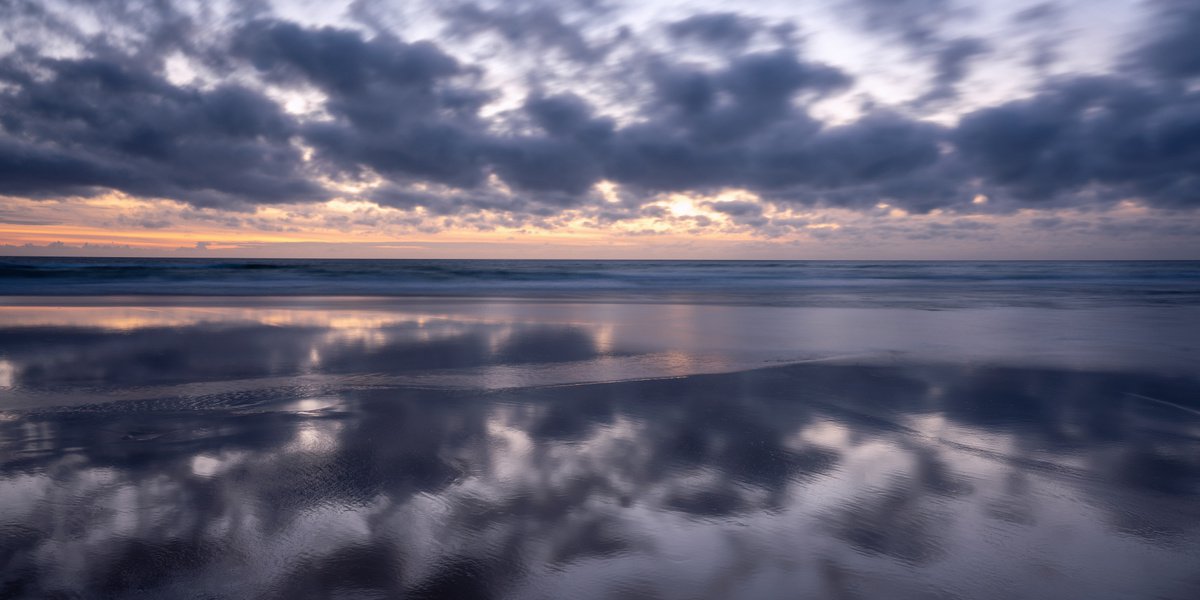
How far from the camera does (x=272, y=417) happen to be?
4145 millimetres

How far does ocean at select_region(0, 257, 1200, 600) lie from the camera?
2.18 m

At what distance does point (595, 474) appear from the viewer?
3.12 metres

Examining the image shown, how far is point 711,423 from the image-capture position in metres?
4.06

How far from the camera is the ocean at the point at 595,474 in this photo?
2.18 m

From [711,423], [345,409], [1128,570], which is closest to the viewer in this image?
[1128,570]

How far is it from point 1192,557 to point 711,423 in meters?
2.24

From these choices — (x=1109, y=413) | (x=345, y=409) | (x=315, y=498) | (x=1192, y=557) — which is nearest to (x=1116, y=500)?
(x=1192, y=557)

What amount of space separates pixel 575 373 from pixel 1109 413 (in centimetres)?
385

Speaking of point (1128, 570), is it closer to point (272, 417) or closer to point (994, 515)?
point (994, 515)

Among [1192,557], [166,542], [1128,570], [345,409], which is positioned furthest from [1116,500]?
[345,409]

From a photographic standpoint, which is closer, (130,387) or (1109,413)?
(1109,413)

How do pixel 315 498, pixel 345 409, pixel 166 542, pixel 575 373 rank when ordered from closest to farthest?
pixel 166 542 < pixel 315 498 < pixel 345 409 < pixel 575 373

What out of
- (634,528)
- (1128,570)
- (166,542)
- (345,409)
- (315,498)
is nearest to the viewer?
(1128,570)

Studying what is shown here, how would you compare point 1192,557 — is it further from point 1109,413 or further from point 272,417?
point 272,417
